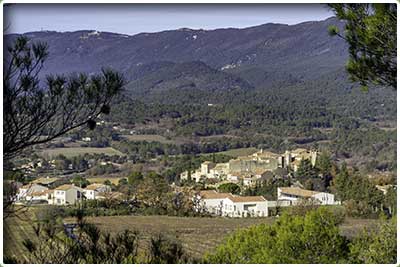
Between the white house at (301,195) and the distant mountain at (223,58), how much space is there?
81.2 inches

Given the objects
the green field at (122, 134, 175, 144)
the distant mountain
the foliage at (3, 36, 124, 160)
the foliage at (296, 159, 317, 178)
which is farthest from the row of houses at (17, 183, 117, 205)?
the foliage at (296, 159, 317, 178)

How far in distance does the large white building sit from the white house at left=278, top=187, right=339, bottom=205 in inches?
21.7

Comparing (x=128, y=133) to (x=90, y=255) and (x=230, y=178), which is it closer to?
(x=230, y=178)

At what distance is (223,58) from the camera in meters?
10.8

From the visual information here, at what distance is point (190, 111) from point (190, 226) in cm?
401

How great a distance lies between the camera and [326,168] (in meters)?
12.4

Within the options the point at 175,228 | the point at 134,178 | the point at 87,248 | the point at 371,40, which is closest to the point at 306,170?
the point at 134,178

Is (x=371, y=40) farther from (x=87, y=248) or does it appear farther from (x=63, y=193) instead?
(x=63, y=193)

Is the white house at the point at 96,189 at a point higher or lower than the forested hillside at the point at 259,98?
lower

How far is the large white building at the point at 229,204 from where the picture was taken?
9.02 metres

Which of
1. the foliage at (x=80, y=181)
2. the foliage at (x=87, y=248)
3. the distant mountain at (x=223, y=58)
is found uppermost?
the distant mountain at (x=223, y=58)

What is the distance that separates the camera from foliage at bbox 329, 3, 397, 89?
A: 337 cm

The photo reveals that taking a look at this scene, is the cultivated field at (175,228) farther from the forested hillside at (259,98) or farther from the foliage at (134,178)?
the forested hillside at (259,98)

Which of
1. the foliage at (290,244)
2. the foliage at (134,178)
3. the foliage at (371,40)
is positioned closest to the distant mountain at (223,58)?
the foliage at (134,178)
